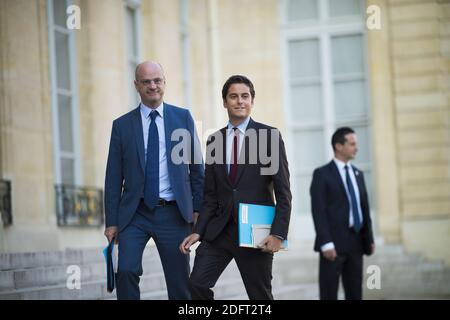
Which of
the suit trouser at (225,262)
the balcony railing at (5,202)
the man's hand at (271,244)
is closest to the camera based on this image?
the man's hand at (271,244)

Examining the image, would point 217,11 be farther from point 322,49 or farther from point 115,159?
point 115,159

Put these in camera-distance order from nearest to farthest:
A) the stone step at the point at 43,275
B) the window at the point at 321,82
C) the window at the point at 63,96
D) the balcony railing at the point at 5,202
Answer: the stone step at the point at 43,275 < the balcony railing at the point at 5,202 < the window at the point at 63,96 < the window at the point at 321,82

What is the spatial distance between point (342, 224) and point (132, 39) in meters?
6.78

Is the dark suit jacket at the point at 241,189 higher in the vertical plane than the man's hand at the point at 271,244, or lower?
higher

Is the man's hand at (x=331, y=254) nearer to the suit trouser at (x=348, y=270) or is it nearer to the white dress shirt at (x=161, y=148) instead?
the suit trouser at (x=348, y=270)

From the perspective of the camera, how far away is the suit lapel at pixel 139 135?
645cm

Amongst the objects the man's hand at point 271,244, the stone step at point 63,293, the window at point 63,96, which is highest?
the window at point 63,96

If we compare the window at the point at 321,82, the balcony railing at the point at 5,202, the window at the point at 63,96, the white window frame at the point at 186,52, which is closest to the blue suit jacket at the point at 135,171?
the balcony railing at the point at 5,202

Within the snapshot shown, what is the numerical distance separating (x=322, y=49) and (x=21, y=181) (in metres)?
6.82

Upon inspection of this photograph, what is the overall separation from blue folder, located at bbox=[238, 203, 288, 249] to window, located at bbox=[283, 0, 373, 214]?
1024 centimetres

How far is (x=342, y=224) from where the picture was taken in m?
9.00

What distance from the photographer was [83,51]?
13.4 metres
